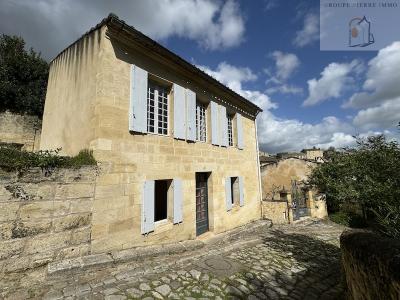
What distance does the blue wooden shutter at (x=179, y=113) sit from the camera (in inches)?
259

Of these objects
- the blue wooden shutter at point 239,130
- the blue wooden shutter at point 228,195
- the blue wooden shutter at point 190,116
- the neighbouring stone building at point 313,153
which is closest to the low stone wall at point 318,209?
the blue wooden shutter at point 239,130

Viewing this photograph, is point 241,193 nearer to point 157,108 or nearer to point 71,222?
point 157,108

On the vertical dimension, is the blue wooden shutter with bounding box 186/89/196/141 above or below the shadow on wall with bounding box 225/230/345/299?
above

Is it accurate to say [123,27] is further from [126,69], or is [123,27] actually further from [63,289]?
[63,289]

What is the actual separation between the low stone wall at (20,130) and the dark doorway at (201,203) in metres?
6.29

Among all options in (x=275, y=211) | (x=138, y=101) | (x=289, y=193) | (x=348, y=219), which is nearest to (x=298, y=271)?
(x=138, y=101)

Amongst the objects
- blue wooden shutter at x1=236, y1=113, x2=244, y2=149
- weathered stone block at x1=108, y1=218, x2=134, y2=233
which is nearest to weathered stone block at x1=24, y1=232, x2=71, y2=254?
weathered stone block at x1=108, y1=218, x2=134, y2=233

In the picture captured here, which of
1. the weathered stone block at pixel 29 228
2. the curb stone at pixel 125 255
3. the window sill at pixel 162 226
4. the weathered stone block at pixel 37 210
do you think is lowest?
the curb stone at pixel 125 255

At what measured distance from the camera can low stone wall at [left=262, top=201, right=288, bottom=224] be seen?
11242 mm

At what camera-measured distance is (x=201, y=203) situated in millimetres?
8000

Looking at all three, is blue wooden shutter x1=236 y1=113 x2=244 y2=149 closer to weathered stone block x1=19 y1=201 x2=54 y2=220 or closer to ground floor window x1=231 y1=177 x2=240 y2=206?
ground floor window x1=231 y1=177 x2=240 y2=206

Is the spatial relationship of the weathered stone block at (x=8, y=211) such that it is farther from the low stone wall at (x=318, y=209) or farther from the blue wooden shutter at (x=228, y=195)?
the low stone wall at (x=318, y=209)

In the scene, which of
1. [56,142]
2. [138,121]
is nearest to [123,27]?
[138,121]

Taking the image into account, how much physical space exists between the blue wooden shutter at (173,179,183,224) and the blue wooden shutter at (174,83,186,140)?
134 cm
